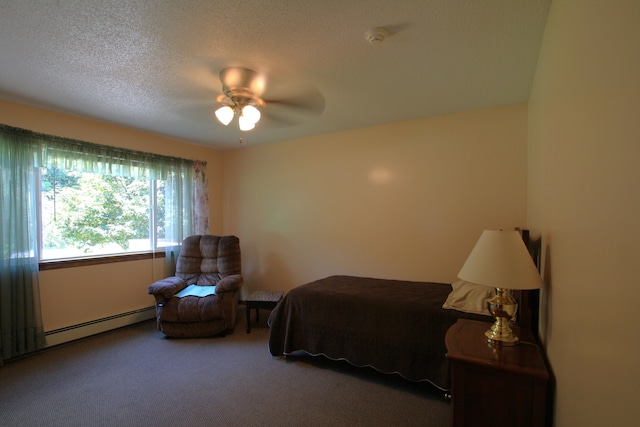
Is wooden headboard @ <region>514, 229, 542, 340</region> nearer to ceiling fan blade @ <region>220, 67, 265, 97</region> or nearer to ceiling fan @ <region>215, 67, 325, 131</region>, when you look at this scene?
ceiling fan @ <region>215, 67, 325, 131</region>

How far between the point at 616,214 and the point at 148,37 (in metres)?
2.30

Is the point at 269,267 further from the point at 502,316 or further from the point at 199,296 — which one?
the point at 502,316

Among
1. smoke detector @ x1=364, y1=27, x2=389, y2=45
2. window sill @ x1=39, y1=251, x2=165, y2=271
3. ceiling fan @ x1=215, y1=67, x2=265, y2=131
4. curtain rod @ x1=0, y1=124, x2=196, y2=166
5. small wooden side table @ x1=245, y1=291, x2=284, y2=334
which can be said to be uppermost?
smoke detector @ x1=364, y1=27, x2=389, y2=45

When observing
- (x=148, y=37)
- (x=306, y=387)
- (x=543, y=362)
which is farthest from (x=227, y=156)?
(x=543, y=362)

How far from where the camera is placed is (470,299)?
7.90 feet

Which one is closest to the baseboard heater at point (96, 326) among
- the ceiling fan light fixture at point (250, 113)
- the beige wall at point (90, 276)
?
the beige wall at point (90, 276)

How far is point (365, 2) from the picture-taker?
5.10 feet

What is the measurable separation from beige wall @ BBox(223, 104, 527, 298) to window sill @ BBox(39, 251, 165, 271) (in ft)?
4.36

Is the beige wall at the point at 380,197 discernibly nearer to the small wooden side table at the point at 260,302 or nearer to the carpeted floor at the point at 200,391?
the small wooden side table at the point at 260,302

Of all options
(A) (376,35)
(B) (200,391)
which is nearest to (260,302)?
(B) (200,391)

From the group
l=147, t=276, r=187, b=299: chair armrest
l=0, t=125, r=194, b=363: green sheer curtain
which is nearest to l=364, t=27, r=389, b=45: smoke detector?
l=147, t=276, r=187, b=299: chair armrest

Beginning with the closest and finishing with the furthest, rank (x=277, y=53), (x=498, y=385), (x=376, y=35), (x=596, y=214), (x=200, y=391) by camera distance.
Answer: (x=596, y=214)
(x=498, y=385)
(x=376, y=35)
(x=277, y=53)
(x=200, y=391)

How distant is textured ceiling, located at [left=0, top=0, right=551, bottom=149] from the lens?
1622 mm

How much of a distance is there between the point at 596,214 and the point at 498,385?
94 centimetres
